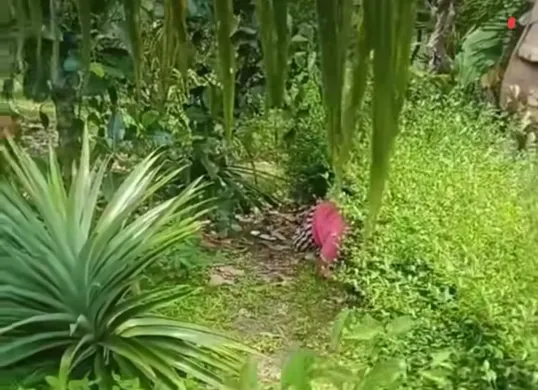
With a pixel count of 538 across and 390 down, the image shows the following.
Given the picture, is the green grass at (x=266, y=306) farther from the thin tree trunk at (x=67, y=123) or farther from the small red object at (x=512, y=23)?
the small red object at (x=512, y=23)

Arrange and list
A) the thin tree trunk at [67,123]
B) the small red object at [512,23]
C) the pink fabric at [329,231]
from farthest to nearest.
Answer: the small red object at [512,23]
the pink fabric at [329,231]
the thin tree trunk at [67,123]

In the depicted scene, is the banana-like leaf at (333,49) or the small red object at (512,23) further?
the small red object at (512,23)

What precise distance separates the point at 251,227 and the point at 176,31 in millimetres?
2827

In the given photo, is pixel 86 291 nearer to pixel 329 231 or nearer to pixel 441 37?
pixel 329 231

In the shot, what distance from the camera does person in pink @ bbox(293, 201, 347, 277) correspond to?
8.83 feet

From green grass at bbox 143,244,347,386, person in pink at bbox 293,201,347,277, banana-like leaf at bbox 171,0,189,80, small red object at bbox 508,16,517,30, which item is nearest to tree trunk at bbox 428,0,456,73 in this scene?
small red object at bbox 508,16,517,30

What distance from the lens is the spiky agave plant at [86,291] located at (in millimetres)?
1822

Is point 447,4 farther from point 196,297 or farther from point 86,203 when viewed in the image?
point 86,203

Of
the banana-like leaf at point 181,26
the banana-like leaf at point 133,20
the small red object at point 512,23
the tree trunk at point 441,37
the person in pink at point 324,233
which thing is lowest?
the person in pink at point 324,233

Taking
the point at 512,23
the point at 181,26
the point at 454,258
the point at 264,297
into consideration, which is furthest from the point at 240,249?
the point at 181,26

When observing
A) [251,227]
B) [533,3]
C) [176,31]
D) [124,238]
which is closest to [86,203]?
[124,238]

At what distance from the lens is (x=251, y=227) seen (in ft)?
10.3

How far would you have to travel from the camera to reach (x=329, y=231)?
2.71m

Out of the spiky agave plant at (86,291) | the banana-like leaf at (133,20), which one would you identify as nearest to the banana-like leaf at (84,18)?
the banana-like leaf at (133,20)
